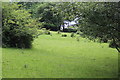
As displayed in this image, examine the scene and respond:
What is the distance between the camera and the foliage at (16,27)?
8444 millimetres

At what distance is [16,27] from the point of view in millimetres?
8859

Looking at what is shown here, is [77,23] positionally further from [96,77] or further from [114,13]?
[96,77]

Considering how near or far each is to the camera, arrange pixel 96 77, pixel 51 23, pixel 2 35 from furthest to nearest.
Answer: pixel 51 23 → pixel 2 35 → pixel 96 77

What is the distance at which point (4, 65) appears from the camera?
4973 millimetres

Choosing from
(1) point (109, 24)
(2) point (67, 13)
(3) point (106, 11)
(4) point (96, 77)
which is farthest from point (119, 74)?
(2) point (67, 13)

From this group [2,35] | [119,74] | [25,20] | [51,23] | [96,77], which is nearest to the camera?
[96,77]

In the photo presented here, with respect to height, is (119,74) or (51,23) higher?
(51,23)

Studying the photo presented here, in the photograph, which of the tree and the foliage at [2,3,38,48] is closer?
the tree

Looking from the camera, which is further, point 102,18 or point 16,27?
point 16,27

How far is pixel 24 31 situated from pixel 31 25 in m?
0.56

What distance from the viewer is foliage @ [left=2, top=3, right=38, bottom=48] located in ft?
27.7

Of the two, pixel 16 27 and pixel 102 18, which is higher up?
pixel 102 18

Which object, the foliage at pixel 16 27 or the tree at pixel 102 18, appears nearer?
the tree at pixel 102 18

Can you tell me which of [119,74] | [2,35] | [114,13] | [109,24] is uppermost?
[114,13]
